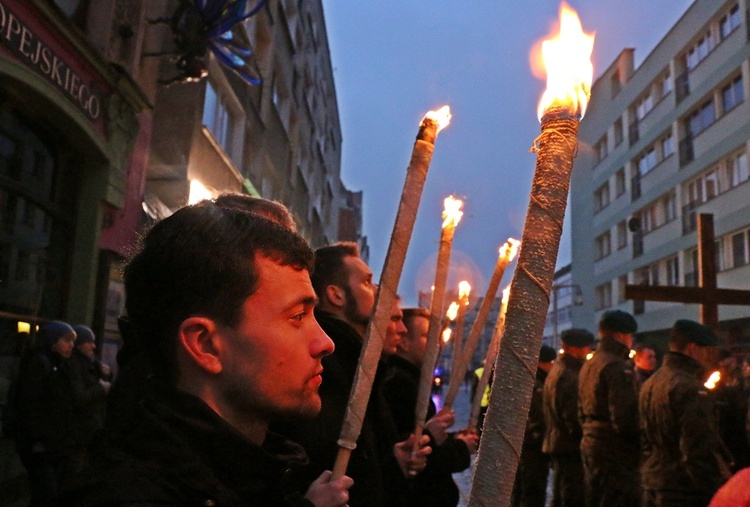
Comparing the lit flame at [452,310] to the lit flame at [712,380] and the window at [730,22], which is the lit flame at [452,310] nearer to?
the lit flame at [712,380]

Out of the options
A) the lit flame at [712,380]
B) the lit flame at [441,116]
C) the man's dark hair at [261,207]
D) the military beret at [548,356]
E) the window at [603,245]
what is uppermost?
the window at [603,245]

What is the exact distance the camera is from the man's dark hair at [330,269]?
303cm

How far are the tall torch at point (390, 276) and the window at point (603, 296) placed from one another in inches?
1479

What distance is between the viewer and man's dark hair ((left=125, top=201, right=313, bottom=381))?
144 cm

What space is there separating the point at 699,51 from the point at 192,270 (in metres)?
29.0

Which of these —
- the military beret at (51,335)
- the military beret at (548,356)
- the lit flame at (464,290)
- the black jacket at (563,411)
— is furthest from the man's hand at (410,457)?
the military beret at (548,356)

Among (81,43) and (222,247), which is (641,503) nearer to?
(222,247)

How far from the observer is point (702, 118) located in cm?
2606

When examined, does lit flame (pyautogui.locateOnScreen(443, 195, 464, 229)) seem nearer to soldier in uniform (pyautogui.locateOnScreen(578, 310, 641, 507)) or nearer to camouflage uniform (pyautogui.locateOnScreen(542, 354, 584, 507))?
soldier in uniform (pyautogui.locateOnScreen(578, 310, 641, 507))

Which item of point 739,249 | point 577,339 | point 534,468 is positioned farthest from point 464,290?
point 739,249

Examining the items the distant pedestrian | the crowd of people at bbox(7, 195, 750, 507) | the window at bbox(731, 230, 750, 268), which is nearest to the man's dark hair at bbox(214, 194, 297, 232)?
the crowd of people at bbox(7, 195, 750, 507)

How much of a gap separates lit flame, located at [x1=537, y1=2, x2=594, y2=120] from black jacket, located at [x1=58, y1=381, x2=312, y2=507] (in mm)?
893

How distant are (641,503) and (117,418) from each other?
5.16m

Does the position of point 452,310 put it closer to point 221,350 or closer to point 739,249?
point 221,350
